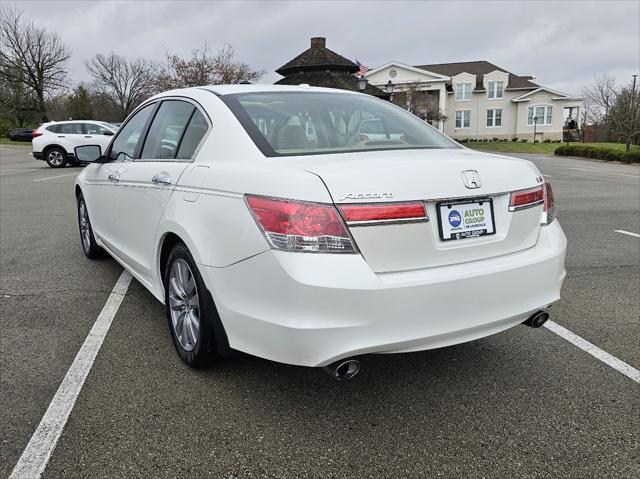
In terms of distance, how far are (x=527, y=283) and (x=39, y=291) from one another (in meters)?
3.93

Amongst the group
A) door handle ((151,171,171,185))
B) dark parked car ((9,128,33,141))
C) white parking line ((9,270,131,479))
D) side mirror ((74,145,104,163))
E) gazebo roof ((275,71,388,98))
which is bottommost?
white parking line ((9,270,131,479))

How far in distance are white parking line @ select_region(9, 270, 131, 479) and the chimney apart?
94.8ft

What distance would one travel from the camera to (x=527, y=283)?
8.57 feet

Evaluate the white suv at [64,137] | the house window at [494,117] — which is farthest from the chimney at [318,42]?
the house window at [494,117]

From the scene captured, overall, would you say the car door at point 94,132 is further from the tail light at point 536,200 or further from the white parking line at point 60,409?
the tail light at point 536,200

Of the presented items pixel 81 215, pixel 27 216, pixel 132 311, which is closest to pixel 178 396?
pixel 132 311

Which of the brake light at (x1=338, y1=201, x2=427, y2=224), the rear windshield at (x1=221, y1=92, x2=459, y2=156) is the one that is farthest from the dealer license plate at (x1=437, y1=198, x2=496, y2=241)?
the rear windshield at (x1=221, y1=92, x2=459, y2=156)

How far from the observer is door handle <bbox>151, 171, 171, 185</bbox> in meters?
3.12

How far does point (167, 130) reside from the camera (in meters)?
3.55

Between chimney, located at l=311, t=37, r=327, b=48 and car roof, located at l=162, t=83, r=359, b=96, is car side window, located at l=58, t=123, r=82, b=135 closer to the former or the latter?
chimney, located at l=311, t=37, r=327, b=48

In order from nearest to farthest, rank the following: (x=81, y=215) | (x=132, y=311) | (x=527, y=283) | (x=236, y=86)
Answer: (x=527, y=283) < (x=236, y=86) < (x=132, y=311) < (x=81, y=215)

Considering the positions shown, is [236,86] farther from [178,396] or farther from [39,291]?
[39,291]

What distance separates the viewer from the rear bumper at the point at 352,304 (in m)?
2.20

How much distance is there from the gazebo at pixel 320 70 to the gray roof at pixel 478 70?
1267 inches
